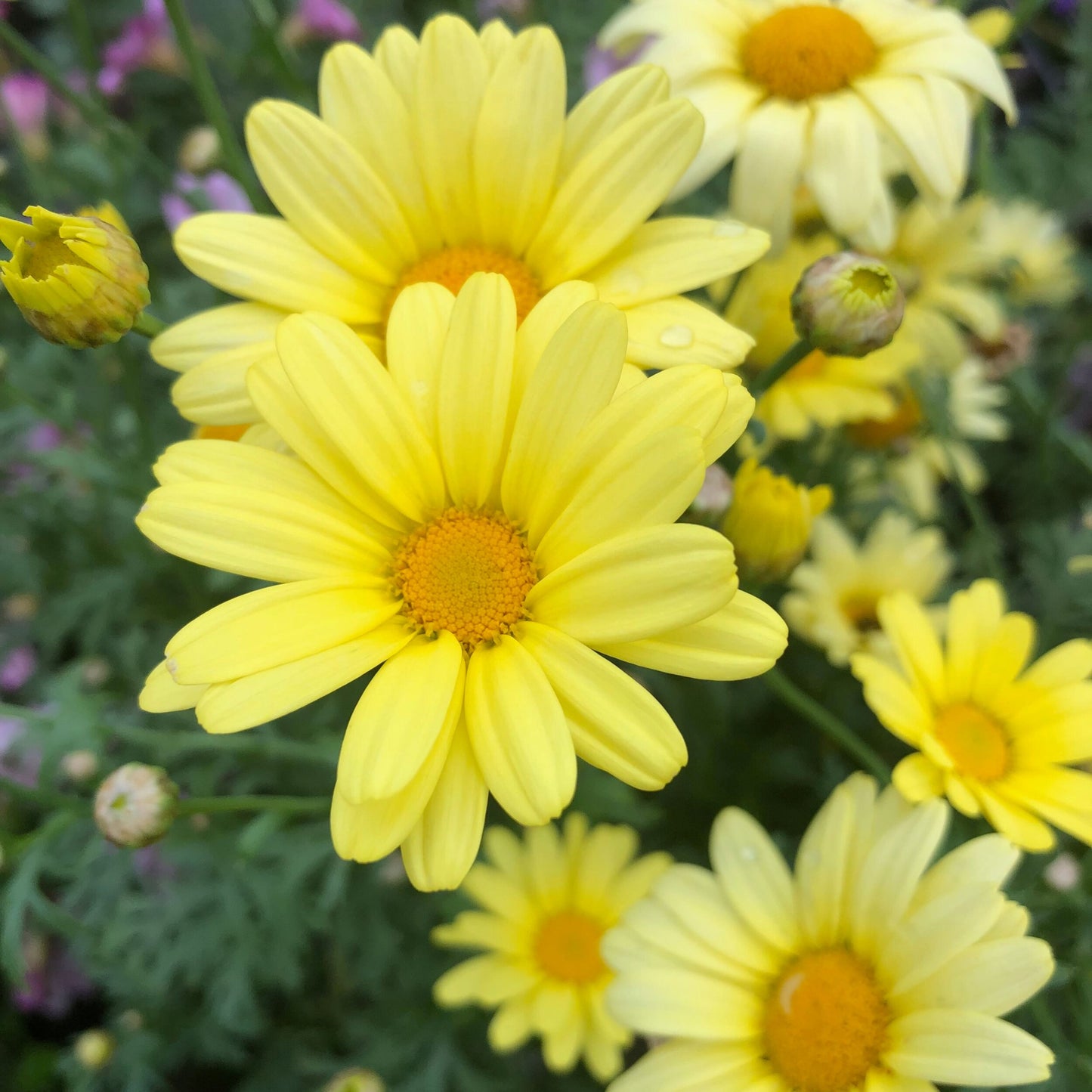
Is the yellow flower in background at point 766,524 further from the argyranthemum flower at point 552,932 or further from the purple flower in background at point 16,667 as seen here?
the purple flower in background at point 16,667

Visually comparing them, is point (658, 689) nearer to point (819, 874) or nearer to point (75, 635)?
point (819, 874)

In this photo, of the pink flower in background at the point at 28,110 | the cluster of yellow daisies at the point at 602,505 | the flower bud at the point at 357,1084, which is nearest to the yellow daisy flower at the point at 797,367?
the cluster of yellow daisies at the point at 602,505

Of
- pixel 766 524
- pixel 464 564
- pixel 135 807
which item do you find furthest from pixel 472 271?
pixel 135 807

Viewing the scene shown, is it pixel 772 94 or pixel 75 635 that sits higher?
pixel 772 94

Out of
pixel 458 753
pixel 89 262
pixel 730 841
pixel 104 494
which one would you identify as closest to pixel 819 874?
pixel 730 841

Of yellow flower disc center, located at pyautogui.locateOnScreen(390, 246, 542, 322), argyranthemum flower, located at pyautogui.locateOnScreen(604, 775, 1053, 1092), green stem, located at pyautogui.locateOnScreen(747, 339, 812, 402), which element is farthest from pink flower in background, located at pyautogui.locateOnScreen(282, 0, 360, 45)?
argyranthemum flower, located at pyautogui.locateOnScreen(604, 775, 1053, 1092)
